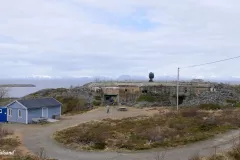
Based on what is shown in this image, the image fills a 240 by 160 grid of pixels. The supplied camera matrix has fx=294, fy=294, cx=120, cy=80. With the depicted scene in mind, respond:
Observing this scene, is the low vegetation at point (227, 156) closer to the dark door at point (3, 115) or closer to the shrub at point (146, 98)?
the dark door at point (3, 115)

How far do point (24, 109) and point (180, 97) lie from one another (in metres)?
24.5

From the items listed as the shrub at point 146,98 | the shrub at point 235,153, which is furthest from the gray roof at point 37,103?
the shrub at point 235,153

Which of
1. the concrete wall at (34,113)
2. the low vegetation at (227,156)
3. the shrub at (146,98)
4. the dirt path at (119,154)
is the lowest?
the dirt path at (119,154)

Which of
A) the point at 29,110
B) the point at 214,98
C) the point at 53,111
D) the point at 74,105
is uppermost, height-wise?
the point at 214,98

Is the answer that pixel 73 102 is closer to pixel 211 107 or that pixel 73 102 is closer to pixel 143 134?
pixel 211 107

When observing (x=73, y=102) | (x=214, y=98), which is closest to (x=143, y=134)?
(x=73, y=102)

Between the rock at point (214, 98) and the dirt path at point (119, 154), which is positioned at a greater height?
the rock at point (214, 98)

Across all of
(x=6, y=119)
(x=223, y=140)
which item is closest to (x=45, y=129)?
(x=6, y=119)

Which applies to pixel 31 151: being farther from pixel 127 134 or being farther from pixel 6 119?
pixel 6 119

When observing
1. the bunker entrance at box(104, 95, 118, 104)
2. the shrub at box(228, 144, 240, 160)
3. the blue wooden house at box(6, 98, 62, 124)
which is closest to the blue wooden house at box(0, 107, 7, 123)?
the blue wooden house at box(6, 98, 62, 124)

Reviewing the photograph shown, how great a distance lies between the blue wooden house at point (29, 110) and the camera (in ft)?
88.2

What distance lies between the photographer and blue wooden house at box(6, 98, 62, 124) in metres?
26.9

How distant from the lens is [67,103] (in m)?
40.7

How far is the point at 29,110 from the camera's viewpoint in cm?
2692
